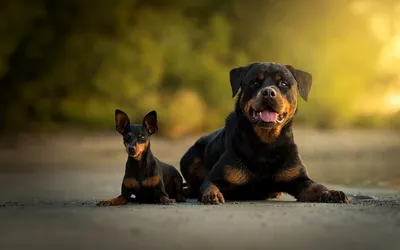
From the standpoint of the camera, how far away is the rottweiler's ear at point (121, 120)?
240 inches

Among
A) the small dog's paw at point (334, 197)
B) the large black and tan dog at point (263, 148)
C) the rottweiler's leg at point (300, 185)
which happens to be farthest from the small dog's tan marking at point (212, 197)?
the small dog's paw at point (334, 197)

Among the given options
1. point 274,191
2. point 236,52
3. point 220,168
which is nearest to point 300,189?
point 274,191

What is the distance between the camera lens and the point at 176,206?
18.1 ft

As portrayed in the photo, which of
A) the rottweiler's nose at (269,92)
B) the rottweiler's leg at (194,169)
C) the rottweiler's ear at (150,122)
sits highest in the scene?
Answer: the rottweiler's nose at (269,92)

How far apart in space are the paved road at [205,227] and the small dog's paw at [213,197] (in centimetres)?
12

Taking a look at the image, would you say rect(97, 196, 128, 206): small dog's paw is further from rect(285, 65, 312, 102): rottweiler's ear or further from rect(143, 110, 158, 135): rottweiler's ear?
rect(285, 65, 312, 102): rottweiler's ear

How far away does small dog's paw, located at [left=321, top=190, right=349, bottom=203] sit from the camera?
18.7 feet

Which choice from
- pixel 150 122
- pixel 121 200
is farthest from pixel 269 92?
pixel 121 200

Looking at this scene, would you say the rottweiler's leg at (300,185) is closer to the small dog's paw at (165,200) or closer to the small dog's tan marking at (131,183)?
the small dog's paw at (165,200)

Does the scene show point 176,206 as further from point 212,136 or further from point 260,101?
point 212,136

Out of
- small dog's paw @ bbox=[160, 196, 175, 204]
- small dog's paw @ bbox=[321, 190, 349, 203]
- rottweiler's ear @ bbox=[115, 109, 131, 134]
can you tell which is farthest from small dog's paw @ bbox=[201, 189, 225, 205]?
rottweiler's ear @ bbox=[115, 109, 131, 134]

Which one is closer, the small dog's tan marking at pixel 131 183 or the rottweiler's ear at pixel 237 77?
the small dog's tan marking at pixel 131 183

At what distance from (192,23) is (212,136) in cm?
728

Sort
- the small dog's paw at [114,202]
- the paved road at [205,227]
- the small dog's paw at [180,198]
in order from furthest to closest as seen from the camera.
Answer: the small dog's paw at [180,198]
the small dog's paw at [114,202]
the paved road at [205,227]
